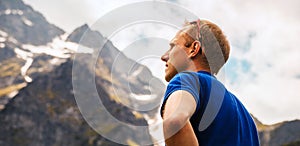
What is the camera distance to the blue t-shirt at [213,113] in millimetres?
2879

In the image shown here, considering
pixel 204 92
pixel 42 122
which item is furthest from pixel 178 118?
pixel 42 122

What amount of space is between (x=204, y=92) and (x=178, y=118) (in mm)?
736

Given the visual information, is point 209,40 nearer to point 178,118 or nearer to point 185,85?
point 185,85

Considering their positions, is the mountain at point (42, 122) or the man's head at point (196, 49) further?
the mountain at point (42, 122)

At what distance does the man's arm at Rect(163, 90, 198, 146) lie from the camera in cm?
246

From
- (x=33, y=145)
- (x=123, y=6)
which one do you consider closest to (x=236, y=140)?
(x=123, y=6)

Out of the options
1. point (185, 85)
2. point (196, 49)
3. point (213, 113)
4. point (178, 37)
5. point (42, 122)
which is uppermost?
point (178, 37)

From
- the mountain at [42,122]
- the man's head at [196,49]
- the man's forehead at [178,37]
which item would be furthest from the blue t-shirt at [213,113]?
the mountain at [42,122]

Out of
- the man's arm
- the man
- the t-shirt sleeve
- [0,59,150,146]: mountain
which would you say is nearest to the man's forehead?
the man

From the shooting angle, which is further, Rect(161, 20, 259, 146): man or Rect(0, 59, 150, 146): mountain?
Rect(0, 59, 150, 146): mountain

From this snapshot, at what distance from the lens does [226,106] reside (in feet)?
11.5

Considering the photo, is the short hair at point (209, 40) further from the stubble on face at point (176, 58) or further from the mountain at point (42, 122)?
the mountain at point (42, 122)

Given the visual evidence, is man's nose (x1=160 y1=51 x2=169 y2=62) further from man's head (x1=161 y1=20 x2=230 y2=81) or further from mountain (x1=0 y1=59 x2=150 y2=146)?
mountain (x1=0 y1=59 x2=150 y2=146)

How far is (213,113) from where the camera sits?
321cm
